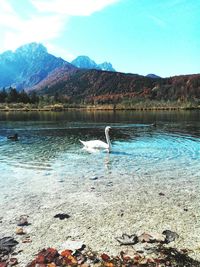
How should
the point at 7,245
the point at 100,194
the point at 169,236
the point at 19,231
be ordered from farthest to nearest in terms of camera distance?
the point at 100,194
the point at 19,231
the point at 169,236
the point at 7,245

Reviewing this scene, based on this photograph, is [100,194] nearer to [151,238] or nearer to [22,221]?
[22,221]

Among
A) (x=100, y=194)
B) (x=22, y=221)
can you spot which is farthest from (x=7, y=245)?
(x=100, y=194)

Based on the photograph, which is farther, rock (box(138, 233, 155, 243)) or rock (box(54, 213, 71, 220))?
rock (box(54, 213, 71, 220))

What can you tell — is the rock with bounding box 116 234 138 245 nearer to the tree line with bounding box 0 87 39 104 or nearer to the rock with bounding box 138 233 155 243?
the rock with bounding box 138 233 155 243

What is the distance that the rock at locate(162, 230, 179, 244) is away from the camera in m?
8.43

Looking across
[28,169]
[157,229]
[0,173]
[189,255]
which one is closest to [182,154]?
[28,169]

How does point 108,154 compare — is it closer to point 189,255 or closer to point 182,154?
point 182,154

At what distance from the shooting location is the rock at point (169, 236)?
8.43 m

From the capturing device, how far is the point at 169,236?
28.4ft

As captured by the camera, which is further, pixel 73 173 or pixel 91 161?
pixel 91 161

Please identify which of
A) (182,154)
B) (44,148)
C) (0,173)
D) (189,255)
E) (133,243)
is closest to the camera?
(189,255)

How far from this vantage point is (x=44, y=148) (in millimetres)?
25000

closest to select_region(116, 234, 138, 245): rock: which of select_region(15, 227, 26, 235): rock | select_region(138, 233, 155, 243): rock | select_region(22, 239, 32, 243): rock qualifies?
select_region(138, 233, 155, 243): rock

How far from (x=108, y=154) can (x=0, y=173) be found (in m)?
8.05
